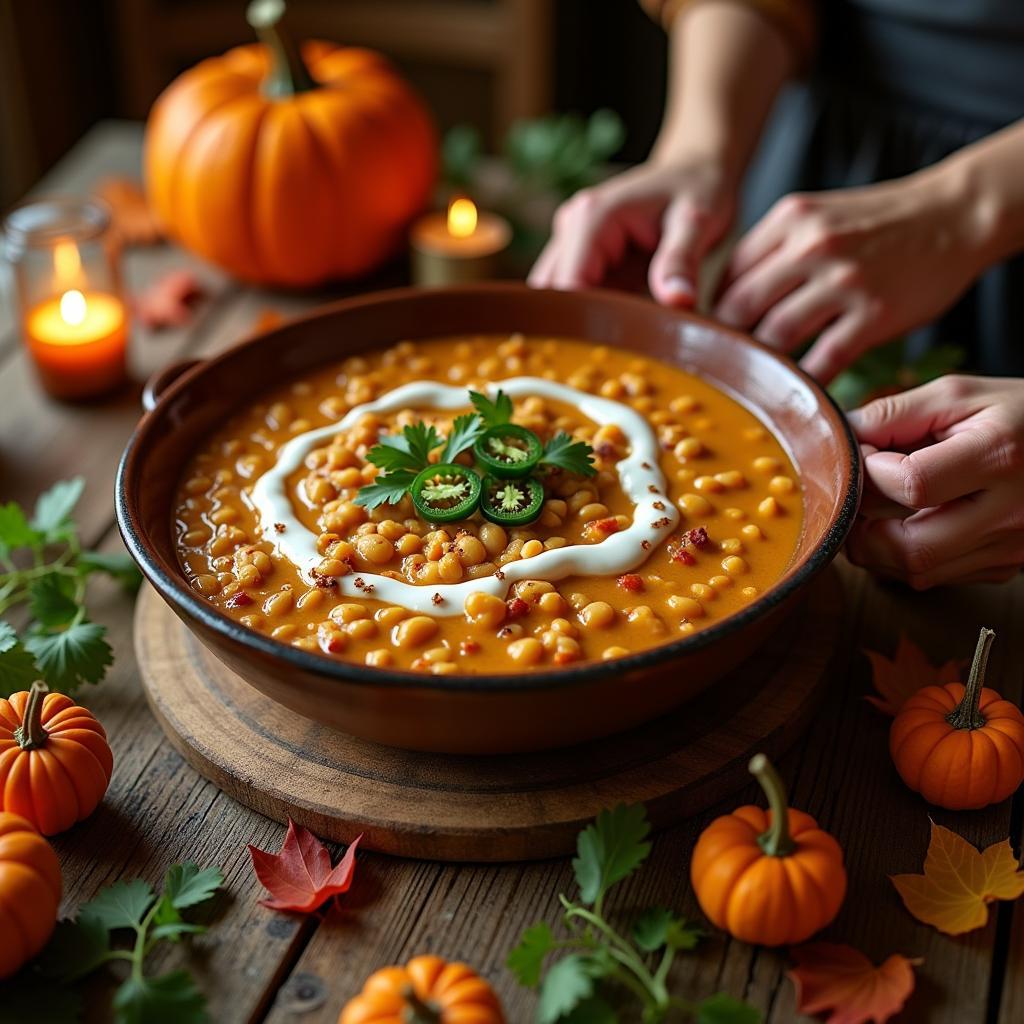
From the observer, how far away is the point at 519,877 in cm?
171

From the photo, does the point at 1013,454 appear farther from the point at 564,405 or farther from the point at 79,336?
the point at 79,336

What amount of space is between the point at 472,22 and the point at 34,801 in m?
4.35

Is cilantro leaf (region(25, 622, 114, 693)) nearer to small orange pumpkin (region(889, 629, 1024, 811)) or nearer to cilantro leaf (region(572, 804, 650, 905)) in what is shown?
cilantro leaf (region(572, 804, 650, 905))

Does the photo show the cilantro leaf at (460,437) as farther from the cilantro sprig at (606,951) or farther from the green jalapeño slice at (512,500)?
the cilantro sprig at (606,951)

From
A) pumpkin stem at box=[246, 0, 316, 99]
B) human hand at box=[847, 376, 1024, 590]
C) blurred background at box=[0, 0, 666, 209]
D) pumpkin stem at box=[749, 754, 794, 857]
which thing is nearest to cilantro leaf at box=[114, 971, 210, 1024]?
pumpkin stem at box=[749, 754, 794, 857]

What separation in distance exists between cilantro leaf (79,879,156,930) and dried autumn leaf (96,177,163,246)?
2.29 meters

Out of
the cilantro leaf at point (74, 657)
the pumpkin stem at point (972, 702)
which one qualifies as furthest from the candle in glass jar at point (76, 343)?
the pumpkin stem at point (972, 702)

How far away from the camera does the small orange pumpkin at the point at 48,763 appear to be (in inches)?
66.3

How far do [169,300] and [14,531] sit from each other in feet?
3.73

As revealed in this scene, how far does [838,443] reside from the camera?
1953 mm

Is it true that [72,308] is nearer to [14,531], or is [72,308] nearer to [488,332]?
[14,531]

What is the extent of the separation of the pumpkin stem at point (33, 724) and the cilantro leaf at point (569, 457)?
85cm

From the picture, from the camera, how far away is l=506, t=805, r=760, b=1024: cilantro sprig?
143 cm

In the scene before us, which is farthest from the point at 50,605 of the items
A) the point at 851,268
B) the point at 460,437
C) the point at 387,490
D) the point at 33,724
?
the point at 851,268
